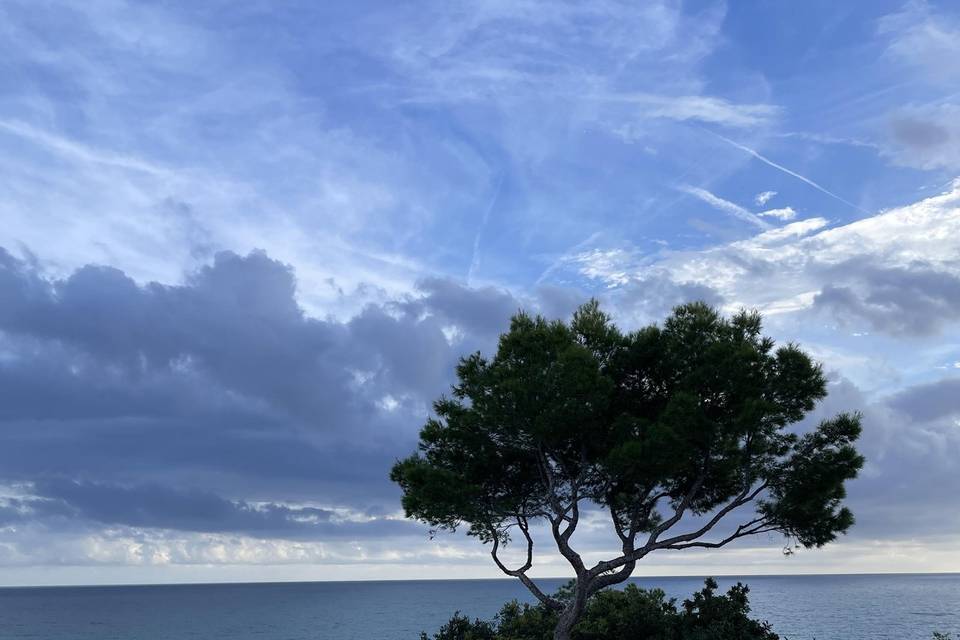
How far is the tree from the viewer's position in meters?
24.5

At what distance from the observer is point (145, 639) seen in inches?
4119

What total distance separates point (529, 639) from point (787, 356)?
45.2ft

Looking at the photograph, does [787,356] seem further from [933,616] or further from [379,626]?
[933,616]

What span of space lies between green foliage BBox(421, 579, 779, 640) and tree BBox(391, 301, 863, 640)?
2382 millimetres

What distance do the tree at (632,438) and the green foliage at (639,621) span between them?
238cm

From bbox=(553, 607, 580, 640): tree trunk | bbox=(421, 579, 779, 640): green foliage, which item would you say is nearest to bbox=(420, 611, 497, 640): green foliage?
bbox=(421, 579, 779, 640): green foliage

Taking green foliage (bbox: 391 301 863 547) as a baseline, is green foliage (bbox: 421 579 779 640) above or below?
below

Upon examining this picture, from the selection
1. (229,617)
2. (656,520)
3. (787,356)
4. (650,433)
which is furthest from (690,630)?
(229,617)

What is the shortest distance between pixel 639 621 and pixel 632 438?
26.8 feet

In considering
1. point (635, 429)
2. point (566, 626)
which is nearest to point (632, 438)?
point (635, 429)

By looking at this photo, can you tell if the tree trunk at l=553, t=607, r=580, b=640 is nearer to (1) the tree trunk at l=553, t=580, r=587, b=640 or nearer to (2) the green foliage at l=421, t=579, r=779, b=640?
(1) the tree trunk at l=553, t=580, r=587, b=640

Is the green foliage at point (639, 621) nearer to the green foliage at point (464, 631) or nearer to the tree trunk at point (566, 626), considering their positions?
the green foliage at point (464, 631)

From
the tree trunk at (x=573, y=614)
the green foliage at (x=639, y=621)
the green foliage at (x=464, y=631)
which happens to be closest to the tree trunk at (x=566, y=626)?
the tree trunk at (x=573, y=614)

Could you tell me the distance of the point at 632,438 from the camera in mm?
24250
